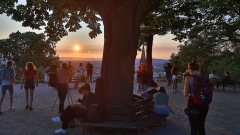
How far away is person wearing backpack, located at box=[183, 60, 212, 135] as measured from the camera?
11.8 feet

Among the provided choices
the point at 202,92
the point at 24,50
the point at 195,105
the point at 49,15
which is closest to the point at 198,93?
the point at 202,92

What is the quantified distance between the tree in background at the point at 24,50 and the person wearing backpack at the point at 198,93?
4559cm

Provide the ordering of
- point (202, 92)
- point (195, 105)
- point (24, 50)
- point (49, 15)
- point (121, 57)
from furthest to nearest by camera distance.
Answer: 1. point (24, 50)
2. point (49, 15)
3. point (121, 57)
4. point (195, 105)
5. point (202, 92)

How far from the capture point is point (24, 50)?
159 feet

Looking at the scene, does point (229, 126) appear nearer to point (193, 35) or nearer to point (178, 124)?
point (178, 124)

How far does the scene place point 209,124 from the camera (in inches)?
240

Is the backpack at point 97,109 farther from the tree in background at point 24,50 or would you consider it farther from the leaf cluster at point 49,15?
the tree in background at point 24,50

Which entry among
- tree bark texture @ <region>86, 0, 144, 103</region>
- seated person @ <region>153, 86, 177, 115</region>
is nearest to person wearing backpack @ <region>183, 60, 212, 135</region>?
seated person @ <region>153, 86, 177, 115</region>

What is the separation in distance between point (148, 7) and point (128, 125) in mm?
9836

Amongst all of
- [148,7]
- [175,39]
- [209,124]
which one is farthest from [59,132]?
[175,39]

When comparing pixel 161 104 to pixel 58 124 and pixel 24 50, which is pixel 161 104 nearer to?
pixel 58 124

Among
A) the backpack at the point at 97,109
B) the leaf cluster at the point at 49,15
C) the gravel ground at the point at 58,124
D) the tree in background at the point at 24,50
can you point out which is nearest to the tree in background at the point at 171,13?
the leaf cluster at the point at 49,15

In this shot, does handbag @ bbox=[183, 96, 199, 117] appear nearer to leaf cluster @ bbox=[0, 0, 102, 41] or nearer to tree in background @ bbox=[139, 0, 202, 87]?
leaf cluster @ bbox=[0, 0, 102, 41]

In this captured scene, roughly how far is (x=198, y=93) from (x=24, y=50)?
52.0 metres
